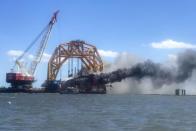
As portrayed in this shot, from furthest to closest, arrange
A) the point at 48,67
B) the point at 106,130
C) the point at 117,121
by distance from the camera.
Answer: the point at 48,67
the point at 117,121
the point at 106,130

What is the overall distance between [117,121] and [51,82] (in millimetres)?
125973

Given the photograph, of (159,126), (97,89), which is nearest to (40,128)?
(159,126)

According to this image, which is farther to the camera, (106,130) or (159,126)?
(159,126)

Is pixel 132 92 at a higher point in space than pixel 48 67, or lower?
lower

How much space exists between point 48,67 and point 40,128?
135 metres

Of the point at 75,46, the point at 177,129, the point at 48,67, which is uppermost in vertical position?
the point at 75,46

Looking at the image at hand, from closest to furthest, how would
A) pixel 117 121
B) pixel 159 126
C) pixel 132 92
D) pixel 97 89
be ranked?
pixel 159 126 < pixel 117 121 < pixel 97 89 < pixel 132 92

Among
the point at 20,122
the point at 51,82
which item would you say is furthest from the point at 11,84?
the point at 20,122

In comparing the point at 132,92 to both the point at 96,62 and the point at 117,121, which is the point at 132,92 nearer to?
the point at 96,62

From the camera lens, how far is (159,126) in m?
32.7

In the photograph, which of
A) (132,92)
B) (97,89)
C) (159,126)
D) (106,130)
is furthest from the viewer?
(132,92)

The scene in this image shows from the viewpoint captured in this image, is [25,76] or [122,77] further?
[25,76]

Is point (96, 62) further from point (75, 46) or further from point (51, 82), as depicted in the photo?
point (51, 82)

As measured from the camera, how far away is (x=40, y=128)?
100 feet
